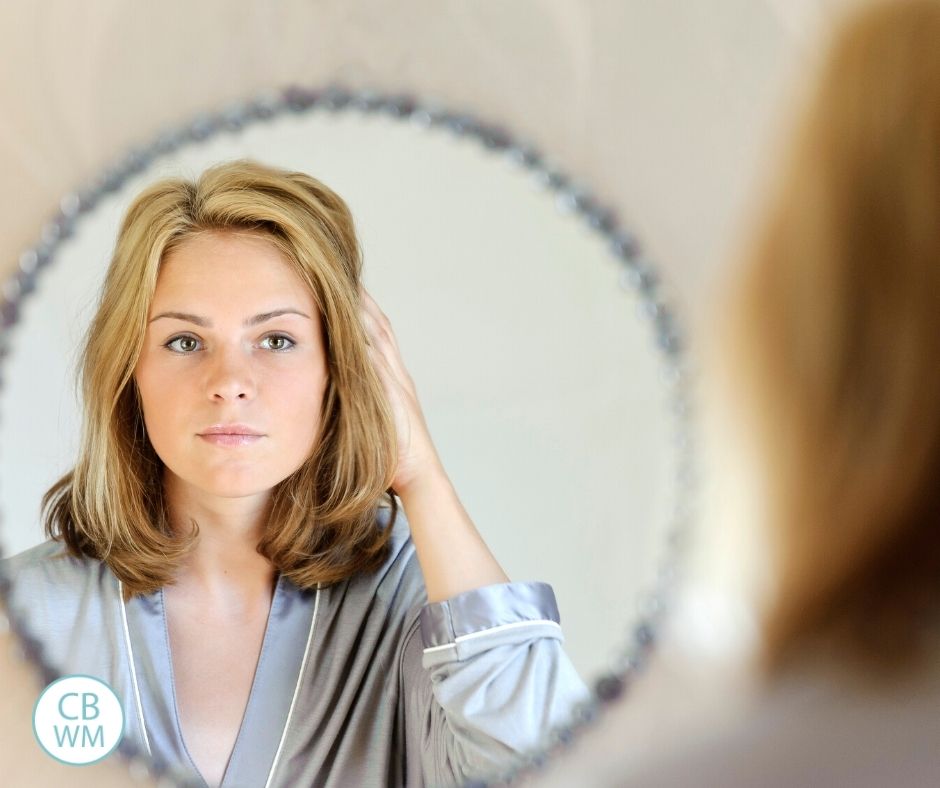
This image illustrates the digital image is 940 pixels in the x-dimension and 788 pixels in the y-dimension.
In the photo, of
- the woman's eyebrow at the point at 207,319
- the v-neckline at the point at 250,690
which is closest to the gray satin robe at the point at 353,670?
the v-neckline at the point at 250,690

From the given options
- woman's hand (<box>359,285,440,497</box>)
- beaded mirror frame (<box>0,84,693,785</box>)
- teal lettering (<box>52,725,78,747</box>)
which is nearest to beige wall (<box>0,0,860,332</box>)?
beaded mirror frame (<box>0,84,693,785</box>)

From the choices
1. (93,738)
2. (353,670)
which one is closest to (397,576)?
(353,670)

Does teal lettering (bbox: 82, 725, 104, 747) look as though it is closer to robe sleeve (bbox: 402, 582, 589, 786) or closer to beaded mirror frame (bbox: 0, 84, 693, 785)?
beaded mirror frame (bbox: 0, 84, 693, 785)

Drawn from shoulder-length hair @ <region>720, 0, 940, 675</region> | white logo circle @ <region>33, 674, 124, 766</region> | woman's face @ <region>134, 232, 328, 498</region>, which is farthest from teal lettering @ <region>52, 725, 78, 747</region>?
shoulder-length hair @ <region>720, 0, 940, 675</region>

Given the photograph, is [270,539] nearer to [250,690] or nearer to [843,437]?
[250,690]

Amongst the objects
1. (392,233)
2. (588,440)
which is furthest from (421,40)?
(588,440)

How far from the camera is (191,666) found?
462mm

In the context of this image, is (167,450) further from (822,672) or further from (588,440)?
(822,672)

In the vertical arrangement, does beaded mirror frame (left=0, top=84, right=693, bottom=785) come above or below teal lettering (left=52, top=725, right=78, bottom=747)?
above

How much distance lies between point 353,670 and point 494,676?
0.22 ft

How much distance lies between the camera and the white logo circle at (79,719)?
46cm

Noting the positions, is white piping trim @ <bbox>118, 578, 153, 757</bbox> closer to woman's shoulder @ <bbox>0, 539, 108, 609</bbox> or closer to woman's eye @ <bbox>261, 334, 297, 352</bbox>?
woman's shoulder @ <bbox>0, 539, 108, 609</bbox>

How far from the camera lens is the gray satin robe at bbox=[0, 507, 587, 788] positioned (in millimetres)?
454

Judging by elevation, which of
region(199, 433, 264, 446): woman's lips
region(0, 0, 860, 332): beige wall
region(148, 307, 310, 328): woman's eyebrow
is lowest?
region(199, 433, 264, 446): woman's lips
